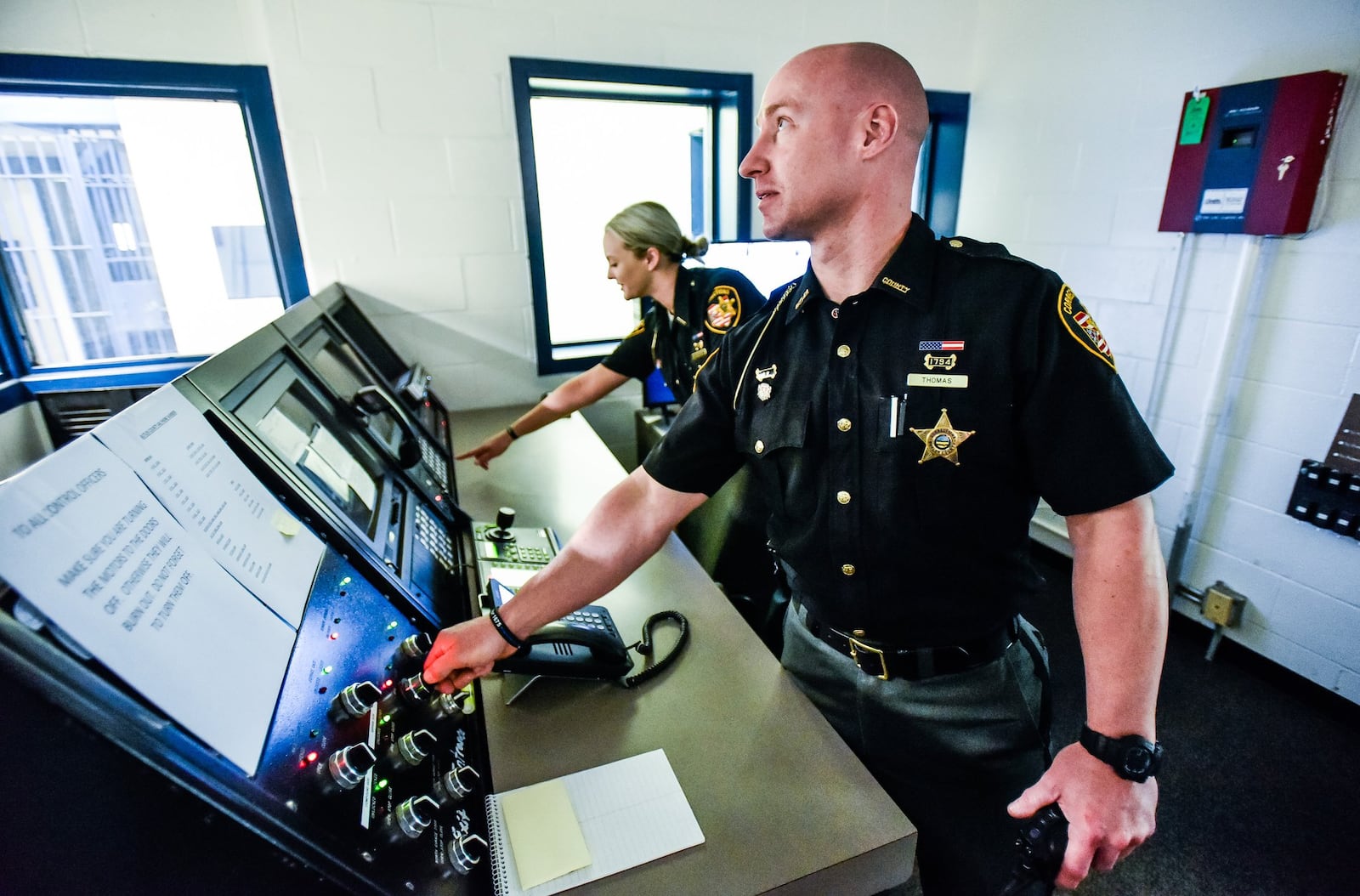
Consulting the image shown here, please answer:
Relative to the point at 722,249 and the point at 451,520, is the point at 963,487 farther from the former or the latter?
the point at 722,249

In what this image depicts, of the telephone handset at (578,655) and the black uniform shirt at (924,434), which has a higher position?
the black uniform shirt at (924,434)

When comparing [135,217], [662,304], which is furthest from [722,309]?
[135,217]

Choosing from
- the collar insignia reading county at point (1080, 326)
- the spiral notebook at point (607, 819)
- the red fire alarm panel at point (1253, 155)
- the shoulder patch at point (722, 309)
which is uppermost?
the red fire alarm panel at point (1253, 155)

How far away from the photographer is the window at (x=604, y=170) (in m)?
2.49

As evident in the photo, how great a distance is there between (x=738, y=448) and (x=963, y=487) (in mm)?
369

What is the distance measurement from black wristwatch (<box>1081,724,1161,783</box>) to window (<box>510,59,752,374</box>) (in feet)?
7.41

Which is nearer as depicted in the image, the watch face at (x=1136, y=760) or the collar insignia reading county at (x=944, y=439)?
the watch face at (x=1136, y=760)

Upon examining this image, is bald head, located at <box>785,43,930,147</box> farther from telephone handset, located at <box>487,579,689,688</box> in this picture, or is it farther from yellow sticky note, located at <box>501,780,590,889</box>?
yellow sticky note, located at <box>501,780,590,889</box>

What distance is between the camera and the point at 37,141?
6.86 ft

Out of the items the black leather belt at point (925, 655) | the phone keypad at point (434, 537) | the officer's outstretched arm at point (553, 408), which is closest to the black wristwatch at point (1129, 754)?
the black leather belt at point (925, 655)

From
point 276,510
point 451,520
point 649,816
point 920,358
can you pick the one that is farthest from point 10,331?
point 920,358

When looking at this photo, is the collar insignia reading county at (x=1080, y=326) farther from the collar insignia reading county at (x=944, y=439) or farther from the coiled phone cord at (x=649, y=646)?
the coiled phone cord at (x=649, y=646)

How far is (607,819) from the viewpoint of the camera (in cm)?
77

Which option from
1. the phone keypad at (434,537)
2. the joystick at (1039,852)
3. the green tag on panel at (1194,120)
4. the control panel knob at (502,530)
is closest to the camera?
the joystick at (1039,852)
